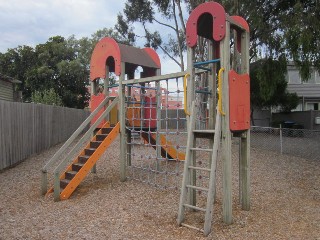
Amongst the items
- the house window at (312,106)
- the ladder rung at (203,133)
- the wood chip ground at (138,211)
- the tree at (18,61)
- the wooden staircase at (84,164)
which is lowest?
the wood chip ground at (138,211)

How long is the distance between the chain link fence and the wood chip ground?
9.38 ft

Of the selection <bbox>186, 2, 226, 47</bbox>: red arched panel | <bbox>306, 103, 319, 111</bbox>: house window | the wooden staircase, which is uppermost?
<bbox>186, 2, 226, 47</bbox>: red arched panel

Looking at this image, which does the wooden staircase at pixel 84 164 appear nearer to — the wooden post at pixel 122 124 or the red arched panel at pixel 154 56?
the wooden post at pixel 122 124

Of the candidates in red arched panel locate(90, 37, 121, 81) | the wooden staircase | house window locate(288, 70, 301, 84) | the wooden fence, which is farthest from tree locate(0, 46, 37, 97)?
the wooden staircase

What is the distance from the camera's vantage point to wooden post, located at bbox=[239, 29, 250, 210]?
591 centimetres

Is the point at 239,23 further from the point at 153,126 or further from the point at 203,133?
the point at 153,126

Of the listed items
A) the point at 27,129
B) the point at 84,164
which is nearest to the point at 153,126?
the point at 84,164

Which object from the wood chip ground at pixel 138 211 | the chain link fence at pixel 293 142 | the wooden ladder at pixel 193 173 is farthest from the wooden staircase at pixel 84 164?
the chain link fence at pixel 293 142

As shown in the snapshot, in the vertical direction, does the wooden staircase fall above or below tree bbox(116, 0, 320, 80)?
below

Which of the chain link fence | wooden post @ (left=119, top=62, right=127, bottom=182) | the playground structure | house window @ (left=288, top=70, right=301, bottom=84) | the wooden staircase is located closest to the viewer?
the playground structure

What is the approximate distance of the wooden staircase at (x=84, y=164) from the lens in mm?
7387

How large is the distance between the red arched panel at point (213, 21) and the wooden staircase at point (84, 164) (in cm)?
335

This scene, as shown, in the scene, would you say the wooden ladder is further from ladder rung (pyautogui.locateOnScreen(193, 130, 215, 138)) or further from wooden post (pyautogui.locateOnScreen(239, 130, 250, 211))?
wooden post (pyautogui.locateOnScreen(239, 130, 250, 211))

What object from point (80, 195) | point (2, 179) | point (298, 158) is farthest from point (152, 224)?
point (298, 158)
